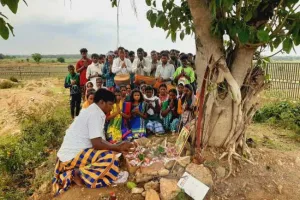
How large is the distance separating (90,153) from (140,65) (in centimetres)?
373

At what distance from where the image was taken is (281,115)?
6.79 metres

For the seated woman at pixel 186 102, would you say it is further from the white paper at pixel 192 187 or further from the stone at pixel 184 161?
the white paper at pixel 192 187

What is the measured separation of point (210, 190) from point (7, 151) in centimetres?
419

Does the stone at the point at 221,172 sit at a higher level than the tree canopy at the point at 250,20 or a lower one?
lower

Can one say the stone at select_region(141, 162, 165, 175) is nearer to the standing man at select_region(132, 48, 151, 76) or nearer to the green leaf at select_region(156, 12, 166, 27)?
the green leaf at select_region(156, 12, 166, 27)

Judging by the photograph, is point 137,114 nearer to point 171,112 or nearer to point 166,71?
point 171,112

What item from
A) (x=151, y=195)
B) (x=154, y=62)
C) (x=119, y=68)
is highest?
(x=154, y=62)

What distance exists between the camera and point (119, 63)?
21.8 ft

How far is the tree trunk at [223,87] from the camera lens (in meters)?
3.58

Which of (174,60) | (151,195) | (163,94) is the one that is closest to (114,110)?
(163,94)

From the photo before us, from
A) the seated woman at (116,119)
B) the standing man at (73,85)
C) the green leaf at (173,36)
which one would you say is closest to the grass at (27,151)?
the standing man at (73,85)

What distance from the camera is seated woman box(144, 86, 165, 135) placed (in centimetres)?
532

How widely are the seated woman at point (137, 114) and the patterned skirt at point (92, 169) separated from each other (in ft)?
5.28

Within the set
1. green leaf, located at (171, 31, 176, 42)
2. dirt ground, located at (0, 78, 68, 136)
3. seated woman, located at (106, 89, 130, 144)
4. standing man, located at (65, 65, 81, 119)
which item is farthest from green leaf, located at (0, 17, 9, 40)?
dirt ground, located at (0, 78, 68, 136)
